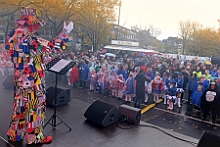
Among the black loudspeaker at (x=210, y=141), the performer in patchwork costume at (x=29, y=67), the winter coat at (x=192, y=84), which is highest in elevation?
the performer in patchwork costume at (x=29, y=67)

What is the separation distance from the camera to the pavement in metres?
5.51

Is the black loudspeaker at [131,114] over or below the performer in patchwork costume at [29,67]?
below

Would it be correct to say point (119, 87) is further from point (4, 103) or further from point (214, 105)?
point (4, 103)

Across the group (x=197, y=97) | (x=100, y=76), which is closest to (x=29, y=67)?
(x=100, y=76)

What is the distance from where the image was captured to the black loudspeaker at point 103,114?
6.33 metres

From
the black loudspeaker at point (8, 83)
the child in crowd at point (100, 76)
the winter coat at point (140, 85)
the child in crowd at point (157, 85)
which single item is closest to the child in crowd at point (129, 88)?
the winter coat at point (140, 85)

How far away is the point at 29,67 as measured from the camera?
4.47 metres

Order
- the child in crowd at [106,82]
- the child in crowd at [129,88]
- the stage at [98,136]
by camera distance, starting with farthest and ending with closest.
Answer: the child in crowd at [106,82], the child in crowd at [129,88], the stage at [98,136]

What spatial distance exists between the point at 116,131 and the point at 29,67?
312cm

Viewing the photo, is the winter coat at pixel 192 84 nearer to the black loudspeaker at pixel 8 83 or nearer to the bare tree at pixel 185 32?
the black loudspeaker at pixel 8 83

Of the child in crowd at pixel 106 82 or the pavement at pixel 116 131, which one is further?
the child in crowd at pixel 106 82

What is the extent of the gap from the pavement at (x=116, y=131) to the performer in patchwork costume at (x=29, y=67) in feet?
2.25

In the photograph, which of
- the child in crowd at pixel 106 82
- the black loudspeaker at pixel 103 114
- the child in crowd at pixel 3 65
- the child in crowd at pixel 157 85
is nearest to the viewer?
the black loudspeaker at pixel 103 114

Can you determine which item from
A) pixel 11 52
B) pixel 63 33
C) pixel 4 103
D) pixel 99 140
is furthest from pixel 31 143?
pixel 4 103
